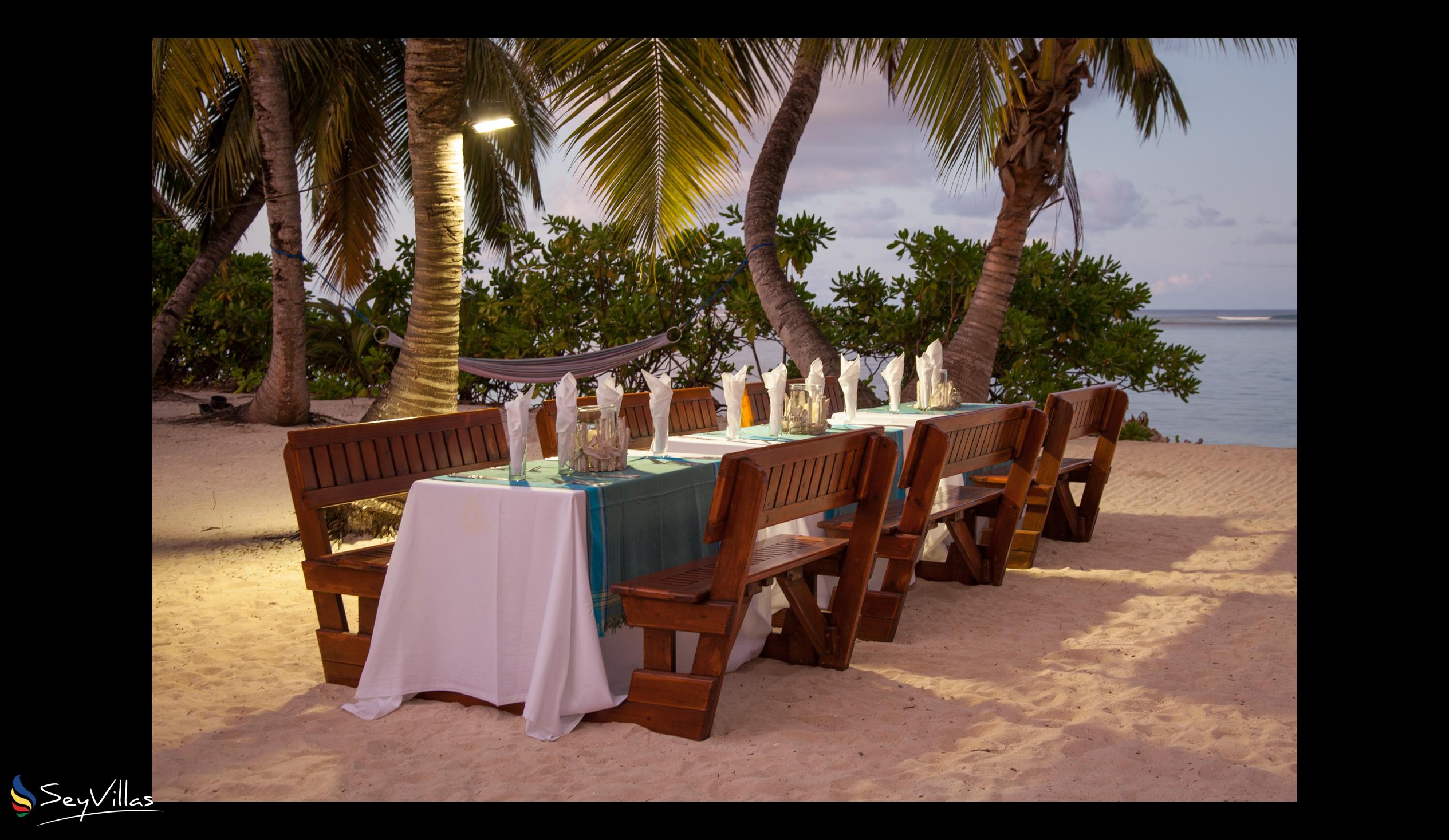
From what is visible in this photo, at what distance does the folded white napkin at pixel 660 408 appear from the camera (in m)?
4.01

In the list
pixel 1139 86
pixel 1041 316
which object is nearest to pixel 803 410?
pixel 1139 86

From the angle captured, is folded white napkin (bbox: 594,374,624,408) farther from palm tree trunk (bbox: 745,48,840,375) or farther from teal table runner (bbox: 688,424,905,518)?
palm tree trunk (bbox: 745,48,840,375)

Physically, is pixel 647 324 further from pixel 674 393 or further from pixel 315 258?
pixel 674 393

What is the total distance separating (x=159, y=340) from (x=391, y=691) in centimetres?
902

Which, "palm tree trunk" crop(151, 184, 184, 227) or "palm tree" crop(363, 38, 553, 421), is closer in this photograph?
"palm tree" crop(363, 38, 553, 421)

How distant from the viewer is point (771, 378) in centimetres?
A: 480

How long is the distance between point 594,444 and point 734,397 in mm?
1276

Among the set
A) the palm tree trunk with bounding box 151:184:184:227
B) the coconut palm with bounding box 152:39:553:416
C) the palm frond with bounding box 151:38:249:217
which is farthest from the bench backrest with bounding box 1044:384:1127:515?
the palm tree trunk with bounding box 151:184:184:227

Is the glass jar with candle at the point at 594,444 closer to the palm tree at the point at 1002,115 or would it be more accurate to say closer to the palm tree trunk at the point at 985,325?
the palm tree at the point at 1002,115

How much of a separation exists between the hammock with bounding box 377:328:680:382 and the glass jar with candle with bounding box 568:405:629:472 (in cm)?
433

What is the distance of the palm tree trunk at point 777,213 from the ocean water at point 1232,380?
311 centimetres

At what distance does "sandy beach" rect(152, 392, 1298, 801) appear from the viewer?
2.81 m

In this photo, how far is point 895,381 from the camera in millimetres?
6000

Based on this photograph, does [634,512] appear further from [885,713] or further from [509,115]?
[509,115]
